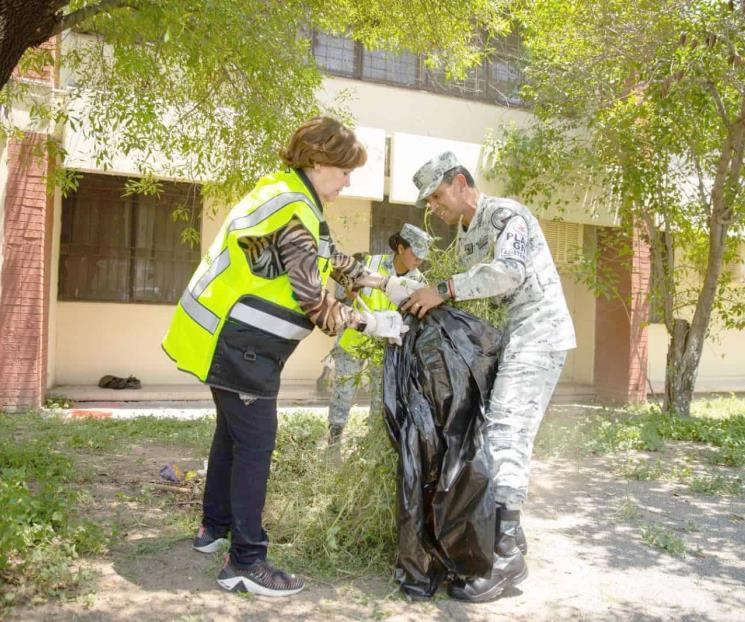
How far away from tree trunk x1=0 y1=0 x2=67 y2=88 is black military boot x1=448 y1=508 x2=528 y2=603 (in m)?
3.13

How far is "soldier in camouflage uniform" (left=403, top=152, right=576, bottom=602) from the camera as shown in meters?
3.21

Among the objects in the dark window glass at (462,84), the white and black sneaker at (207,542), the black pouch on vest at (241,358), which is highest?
the dark window glass at (462,84)

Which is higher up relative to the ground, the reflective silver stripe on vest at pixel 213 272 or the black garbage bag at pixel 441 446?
the reflective silver stripe on vest at pixel 213 272

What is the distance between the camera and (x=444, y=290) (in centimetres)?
326

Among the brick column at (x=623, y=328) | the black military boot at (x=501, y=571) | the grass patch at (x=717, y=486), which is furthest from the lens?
the brick column at (x=623, y=328)

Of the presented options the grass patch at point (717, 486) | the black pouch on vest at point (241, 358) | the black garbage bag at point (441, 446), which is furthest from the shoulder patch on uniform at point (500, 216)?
the grass patch at point (717, 486)

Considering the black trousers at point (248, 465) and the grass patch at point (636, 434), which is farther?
the grass patch at point (636, 434)

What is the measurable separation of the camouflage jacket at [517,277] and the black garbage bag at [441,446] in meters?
0.17

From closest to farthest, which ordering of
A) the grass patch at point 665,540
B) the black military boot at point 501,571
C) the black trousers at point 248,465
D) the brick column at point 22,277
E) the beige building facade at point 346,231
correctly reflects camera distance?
1. the black trousers at point 248,465
2. the black military boot at point 501,571
3. the grass patch at point 665,540
4. the brick column at point 22,277
5. the beige building facade at point 346,231

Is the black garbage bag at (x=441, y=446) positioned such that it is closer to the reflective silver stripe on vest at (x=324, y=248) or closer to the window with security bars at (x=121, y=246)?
the reflective silver stripe on vest at (x=324, y=248)

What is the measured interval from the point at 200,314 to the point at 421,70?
817cm

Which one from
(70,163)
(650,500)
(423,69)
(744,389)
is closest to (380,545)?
(650,500)

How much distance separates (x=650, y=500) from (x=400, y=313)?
8.72ft

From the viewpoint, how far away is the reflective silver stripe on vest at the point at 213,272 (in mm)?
2842
